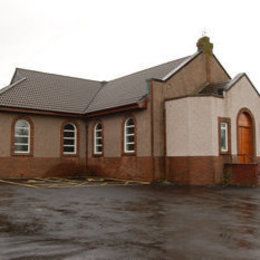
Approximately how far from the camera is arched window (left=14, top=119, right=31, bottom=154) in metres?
22.4

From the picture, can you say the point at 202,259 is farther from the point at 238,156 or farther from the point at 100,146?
the point at 100,146

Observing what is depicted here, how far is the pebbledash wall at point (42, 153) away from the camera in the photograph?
21828 millimetres

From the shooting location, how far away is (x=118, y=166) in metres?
22.5

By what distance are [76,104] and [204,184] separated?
1029 cm

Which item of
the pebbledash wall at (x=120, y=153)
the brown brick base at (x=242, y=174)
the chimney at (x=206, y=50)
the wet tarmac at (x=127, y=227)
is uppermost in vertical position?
the chimney at (x=206, y=50)

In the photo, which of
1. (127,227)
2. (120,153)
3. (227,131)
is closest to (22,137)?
(120,153)

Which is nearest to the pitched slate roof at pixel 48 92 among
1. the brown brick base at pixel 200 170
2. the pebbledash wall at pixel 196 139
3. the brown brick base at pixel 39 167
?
the brown brick base at pixel 39 167

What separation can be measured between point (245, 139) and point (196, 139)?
4201 millimetres

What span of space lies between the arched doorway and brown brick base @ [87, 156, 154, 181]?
5263 millimetres

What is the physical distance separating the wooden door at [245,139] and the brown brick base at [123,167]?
5.28 meters

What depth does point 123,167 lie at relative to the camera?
2217 cm

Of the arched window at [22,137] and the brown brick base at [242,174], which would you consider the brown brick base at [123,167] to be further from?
the arched window at [22,137]

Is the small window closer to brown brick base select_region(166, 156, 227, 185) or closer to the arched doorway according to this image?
brown brick base select_region(166, 156, 227, 185)

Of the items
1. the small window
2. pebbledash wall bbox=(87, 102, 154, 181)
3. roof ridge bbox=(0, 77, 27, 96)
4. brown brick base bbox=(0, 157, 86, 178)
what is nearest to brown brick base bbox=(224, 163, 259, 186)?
the small window
